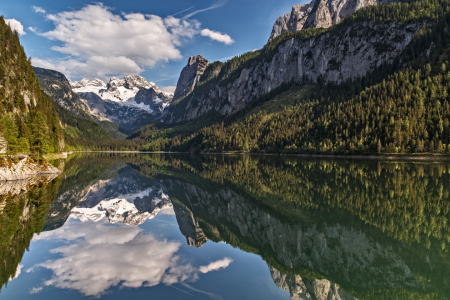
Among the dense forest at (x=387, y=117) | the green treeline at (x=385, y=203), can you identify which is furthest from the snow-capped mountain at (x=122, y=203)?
the dense forest at (x=387, y=117)

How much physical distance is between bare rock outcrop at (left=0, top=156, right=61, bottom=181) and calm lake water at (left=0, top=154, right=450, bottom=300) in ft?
58.5

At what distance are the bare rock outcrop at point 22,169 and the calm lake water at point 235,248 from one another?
17.8 metres

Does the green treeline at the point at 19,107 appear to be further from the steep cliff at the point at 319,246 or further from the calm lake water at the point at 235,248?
the steep cliff at the point at 319,246

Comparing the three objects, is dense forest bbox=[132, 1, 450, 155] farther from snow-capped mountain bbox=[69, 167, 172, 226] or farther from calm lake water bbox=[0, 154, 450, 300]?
snow-capped mountain bbox=[69, 167, 172, 226]

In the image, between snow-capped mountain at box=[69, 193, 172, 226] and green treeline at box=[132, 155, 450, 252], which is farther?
snow-capped mountain at box=[69, 193, 172, 226]

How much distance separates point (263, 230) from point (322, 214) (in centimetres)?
576

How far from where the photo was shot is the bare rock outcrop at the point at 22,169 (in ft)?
138

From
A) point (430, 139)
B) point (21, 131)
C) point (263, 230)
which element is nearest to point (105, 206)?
point (263, 230)

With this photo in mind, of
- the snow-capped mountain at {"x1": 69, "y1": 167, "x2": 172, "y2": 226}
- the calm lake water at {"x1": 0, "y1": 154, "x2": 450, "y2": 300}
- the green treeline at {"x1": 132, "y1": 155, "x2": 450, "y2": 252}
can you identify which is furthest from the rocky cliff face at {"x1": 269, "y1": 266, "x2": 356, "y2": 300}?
the snow-capped mountain at {"x1": 69, "y1": 167, "x2": 172, "y2": 226}

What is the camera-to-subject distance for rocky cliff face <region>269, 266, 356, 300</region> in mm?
10752

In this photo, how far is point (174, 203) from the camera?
98.9 ft

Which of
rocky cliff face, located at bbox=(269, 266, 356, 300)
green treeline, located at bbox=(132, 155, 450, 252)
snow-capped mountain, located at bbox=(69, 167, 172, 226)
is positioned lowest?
snow-capped mountain, located at bbox=(69, 167, 172, 226)

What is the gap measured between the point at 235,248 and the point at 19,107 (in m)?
97.0

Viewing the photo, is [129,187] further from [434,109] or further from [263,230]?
[434,109]
